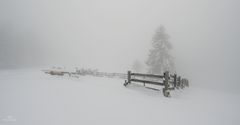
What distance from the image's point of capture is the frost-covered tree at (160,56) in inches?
1379

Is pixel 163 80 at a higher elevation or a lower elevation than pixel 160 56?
lower

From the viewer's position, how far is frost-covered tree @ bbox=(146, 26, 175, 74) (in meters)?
35.0

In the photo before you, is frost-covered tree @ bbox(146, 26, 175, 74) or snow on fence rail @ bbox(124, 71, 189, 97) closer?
snow on fence rail @ bbox(124, 71, 189, 97)

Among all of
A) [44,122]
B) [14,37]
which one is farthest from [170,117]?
[14,37]

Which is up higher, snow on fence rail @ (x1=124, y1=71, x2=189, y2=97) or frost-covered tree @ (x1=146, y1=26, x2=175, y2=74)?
frost-covered tree @ (x1=146, y1=26, x2=175, y2=74)

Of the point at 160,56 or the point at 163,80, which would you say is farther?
the point at 160,56

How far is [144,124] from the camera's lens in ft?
22.8

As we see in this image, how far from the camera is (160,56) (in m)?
35.1

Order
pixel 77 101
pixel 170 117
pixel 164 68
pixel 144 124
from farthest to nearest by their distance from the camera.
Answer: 1. pixel 164 68
2. pixel 77 101
3. pixel 170 117
4. pixel 144 124

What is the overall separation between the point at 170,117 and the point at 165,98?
4.03 meters

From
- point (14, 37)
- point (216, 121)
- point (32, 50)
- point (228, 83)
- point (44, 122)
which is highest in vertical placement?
point (14, 37)

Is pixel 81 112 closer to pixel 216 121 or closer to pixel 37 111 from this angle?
pixel 37 111

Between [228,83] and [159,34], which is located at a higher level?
[159,34]

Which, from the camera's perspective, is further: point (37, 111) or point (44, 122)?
point (37, 111)
